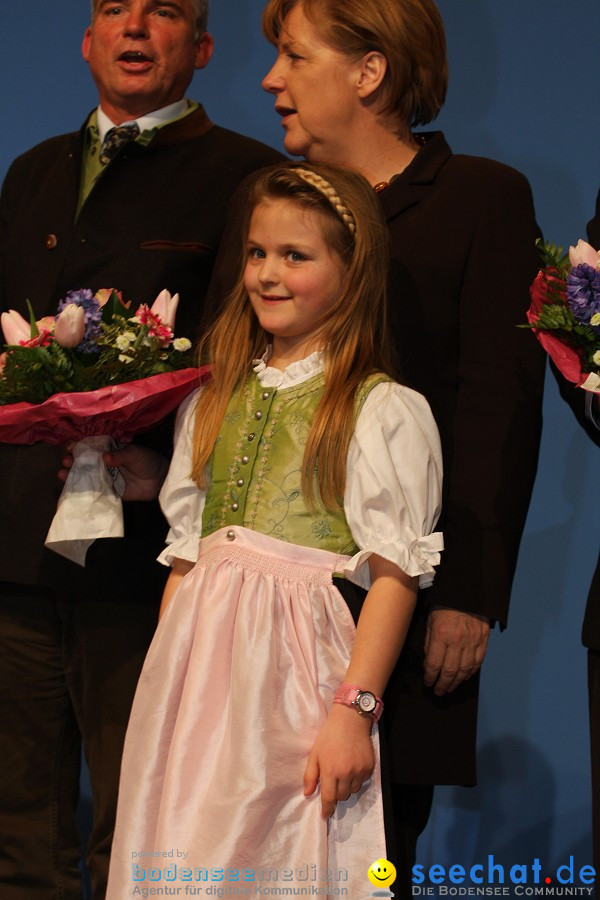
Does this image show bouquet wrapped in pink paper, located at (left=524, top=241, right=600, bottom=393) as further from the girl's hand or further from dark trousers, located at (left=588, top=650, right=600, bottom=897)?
the girl's hand

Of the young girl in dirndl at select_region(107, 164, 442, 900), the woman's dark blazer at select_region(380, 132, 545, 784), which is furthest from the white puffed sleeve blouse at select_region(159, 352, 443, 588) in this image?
the woman's dark blazer at select_region(380, 132, 545, 784)

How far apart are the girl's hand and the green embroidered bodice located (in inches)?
11.3

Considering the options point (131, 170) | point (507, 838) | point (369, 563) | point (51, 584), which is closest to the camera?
point (369, 563)

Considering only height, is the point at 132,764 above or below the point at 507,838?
above

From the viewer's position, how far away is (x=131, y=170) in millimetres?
2859

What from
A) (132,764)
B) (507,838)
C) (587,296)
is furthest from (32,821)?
(587,296)

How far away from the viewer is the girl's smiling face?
7.50ft

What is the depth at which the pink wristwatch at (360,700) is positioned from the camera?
6.70 feet

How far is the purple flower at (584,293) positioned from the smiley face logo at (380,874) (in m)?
0.88

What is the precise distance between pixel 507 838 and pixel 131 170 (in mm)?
1920

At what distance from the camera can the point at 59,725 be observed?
2736 mm

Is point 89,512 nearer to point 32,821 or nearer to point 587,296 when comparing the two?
point 32,821

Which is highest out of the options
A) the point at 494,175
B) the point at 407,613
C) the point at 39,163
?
the point at 39,163

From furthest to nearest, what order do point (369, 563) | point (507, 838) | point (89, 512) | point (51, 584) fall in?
point (507, 838), point (51, 584), point (89, 512), point (369, 563)
